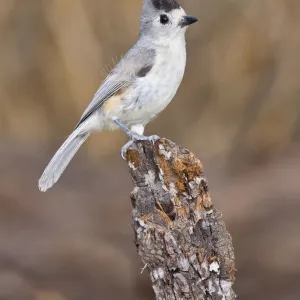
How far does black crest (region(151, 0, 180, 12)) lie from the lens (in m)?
2.48

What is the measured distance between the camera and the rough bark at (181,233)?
2062 mm

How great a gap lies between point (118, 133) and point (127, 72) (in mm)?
1567

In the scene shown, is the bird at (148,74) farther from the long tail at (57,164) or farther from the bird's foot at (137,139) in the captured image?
the bird's foot at (137,139)

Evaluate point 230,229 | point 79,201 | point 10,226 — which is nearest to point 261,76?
point 230,229

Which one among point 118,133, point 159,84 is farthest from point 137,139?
point 118,133

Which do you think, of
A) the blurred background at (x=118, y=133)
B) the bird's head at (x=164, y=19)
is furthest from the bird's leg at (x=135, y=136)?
the blurred background at (x=118, y=133)

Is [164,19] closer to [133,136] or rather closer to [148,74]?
[148,74]

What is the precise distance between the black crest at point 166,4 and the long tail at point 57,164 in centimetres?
48

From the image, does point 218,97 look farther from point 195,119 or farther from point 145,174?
point 145,174

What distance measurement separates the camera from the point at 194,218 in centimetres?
210

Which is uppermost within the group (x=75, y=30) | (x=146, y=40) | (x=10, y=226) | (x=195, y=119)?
(x=75, y=30)

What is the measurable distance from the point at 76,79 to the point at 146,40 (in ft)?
4.92

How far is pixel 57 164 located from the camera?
2.60m

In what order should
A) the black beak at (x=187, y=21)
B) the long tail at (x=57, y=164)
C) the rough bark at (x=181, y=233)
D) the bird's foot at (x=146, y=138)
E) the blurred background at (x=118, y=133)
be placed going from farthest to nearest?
the blurred background at (x=118, y=133), the long tail at (x=57, y=164), the black beak at (x=187, y=21), the bird's foot at (x=146, y=138), the rough bark at (x=181, y=233)
